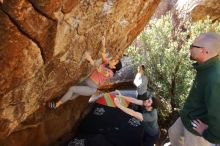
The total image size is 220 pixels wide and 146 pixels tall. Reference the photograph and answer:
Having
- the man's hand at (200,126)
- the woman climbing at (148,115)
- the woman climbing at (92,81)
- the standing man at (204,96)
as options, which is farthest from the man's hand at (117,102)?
the man's hand at (200,126)

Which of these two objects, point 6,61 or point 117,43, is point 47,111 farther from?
point 6,61

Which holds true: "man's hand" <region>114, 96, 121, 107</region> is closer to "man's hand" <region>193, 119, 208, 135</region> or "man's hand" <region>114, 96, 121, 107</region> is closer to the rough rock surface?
"man's hand" <region>193, 119, 208, 135</region>

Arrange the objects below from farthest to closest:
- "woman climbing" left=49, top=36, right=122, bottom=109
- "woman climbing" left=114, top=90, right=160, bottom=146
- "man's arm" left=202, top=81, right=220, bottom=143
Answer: "woman climbing" left=49, top=36, right=122, bottom=109, "woman climbing" left=114, top=90, right=160, bottom=146, "man's arm" left=202, top=81, right=220, bottom=143

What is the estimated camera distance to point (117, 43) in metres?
7.95

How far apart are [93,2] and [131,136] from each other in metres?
3.86

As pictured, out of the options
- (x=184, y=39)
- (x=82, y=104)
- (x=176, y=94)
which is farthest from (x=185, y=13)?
(x=82, y=104)

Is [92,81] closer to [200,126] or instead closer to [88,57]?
[88,57]

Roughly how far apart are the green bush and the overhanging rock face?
2.44m

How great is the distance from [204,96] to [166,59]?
6.05 m

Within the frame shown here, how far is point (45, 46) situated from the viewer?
5.79 meters

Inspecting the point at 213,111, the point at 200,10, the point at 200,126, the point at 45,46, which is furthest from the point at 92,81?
the point at 200,10

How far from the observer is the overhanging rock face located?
531cm

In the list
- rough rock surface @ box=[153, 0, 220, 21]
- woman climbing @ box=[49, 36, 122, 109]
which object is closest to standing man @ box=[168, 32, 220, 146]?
woman climbing @ box=[49, 36, 122, 109]

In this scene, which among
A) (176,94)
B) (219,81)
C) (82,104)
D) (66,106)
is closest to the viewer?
(219,81)
